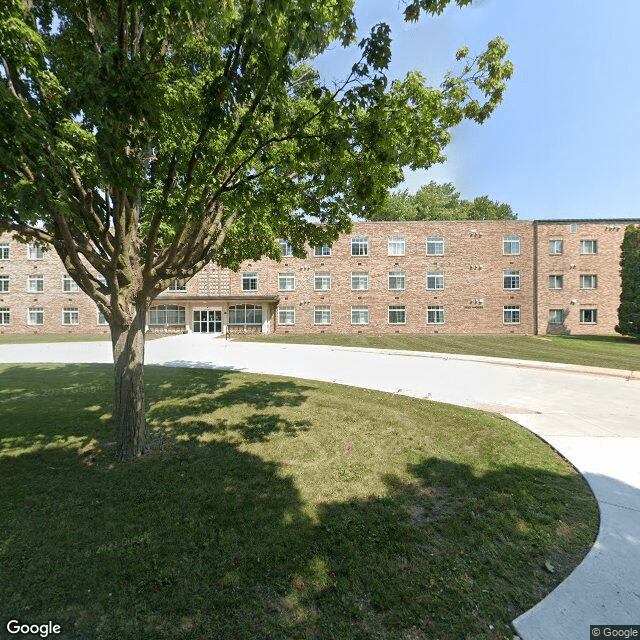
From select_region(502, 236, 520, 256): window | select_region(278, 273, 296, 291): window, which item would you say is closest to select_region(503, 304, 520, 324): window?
select_region(502, 236, 520, 256): window

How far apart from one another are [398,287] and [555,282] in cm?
1575

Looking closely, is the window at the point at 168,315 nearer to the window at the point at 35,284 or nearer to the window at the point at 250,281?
the window at the point at 250,281

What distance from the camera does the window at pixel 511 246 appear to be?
111 feet

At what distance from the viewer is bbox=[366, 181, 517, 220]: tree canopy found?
5125 cm

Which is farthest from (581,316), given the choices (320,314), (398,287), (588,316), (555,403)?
(555,403)

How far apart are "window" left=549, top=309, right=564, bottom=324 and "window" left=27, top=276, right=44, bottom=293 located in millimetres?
52946

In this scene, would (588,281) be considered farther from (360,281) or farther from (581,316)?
(360,281)

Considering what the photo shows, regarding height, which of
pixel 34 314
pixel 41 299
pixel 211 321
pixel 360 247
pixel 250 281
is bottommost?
pixel 211 321

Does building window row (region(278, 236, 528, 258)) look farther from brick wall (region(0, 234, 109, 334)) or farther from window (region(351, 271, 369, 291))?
brick wall (region(0, 234, 109, 334))

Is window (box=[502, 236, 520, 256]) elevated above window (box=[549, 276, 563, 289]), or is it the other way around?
window (box=[502, 236, 520, 256])

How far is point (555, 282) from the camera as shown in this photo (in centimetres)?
3359

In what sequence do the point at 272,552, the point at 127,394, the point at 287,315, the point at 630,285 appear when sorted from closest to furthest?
the point at 272,552
the point at 127,394
the point at 630,285
the point at 287,315

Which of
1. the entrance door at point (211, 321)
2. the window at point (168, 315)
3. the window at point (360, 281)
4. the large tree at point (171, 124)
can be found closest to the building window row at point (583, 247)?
the window at point (360, 281)

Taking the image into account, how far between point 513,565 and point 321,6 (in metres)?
6.34
